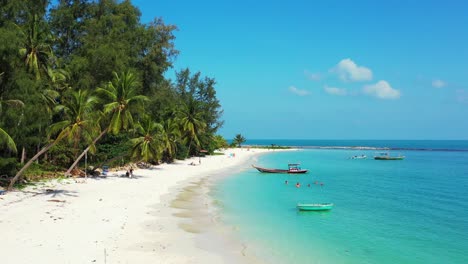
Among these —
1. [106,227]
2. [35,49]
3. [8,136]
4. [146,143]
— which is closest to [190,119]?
[146,143]

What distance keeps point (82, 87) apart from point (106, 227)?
73.8 ft

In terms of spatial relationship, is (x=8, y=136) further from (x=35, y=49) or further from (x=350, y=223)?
(x=350, y=223)

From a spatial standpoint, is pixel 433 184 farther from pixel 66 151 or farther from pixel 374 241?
pixel 66 151

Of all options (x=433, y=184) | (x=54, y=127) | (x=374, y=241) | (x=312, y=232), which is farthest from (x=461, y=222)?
(x=54, y=127)

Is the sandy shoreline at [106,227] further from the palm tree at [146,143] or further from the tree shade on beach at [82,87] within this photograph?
the palm tree at [146,143]

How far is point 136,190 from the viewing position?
27.4 m

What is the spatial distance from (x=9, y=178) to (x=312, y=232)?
17540 mm

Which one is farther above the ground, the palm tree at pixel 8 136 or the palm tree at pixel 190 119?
the palm tree at pixel 190 119

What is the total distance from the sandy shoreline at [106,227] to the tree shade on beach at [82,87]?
3523mm

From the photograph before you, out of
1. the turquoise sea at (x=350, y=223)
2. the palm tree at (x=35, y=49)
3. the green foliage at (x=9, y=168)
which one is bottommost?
the turquoise sea at (x=350, y=223)

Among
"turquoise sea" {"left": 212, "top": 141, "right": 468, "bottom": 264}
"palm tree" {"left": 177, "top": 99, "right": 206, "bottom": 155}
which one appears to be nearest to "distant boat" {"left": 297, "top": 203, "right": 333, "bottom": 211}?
"turquoise sea" {"left": 212, "top": 141, "right": 468, "bottom": 264}

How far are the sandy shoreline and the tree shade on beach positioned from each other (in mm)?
3523

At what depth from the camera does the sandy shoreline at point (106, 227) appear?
1260 cm

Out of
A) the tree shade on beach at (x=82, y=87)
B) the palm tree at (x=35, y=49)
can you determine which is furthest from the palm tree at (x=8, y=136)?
the palm tree at (x=35, y=49)
